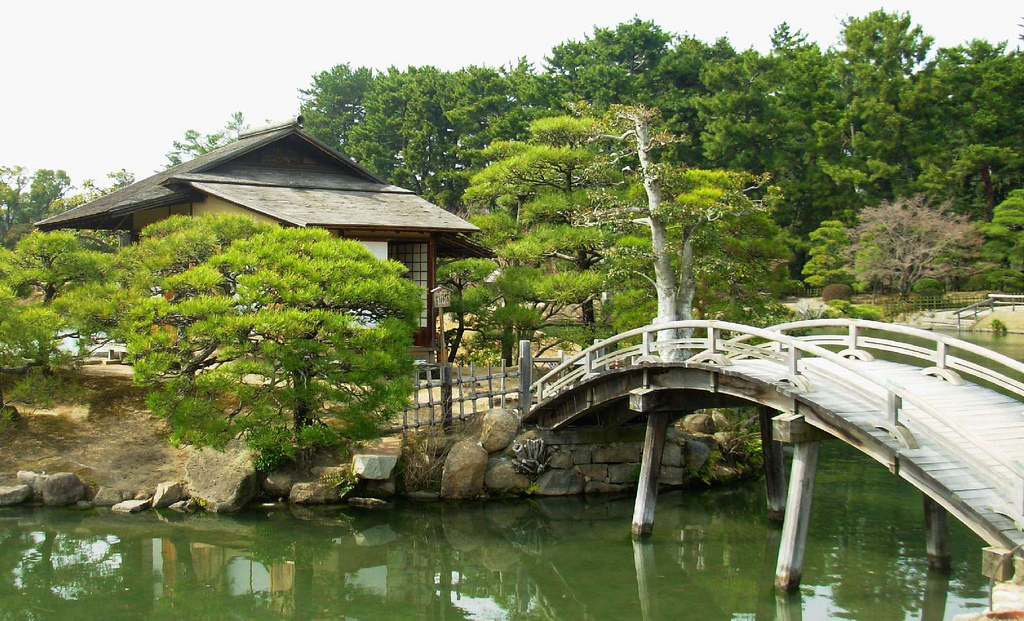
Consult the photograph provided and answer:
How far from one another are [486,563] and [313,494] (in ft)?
9.77

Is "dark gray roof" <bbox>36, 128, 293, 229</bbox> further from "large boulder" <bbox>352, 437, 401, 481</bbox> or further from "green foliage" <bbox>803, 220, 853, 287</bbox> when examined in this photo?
"green foliage" <bbox>803, 220, 853, 287</bbox>

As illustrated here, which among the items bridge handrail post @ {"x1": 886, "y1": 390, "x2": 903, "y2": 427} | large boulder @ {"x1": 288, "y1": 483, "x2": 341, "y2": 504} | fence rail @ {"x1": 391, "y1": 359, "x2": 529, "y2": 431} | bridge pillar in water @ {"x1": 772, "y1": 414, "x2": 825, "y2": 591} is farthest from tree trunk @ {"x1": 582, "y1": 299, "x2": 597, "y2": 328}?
bridge handrail post @ {"x1": 886, "y1": 390, "x2": 903, "y2": 427}

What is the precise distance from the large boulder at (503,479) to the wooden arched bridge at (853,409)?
1.25 meters

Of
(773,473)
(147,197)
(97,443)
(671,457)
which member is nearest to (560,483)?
(671,457)

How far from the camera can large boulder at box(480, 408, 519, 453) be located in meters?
13.5

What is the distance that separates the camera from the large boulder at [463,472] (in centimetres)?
1297

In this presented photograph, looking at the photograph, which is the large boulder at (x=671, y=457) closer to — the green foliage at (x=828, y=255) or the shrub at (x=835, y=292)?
the green foliage at (x=828, y=255)

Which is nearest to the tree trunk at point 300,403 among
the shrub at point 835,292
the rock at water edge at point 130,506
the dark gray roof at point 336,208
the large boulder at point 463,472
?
the large boulder at point 463,472

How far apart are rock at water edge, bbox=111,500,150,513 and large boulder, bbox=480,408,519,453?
4.85 metres

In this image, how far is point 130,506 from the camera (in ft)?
40.5

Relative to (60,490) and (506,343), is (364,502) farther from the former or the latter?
(506,343)

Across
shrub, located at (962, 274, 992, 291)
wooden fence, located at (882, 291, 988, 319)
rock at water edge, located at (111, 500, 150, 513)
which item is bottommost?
rock at water edge, located at (111, 500, 150, 513)

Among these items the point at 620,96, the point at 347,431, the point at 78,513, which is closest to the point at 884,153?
the point at 620,96

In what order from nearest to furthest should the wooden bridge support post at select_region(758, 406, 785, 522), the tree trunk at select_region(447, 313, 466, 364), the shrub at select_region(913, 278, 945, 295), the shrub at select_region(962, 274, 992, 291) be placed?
the wooden bridge support post at select_region(758, 406, 785, 522) < the tree trunk at select_region(447, 313, 466, 364) < the shrub at select_region(913, 278, 945, 295) < the shrub at select_region(962, 274, 992, 291)
